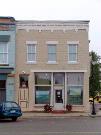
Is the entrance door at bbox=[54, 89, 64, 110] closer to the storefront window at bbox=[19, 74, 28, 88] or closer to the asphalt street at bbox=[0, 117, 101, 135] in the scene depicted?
the storefront window at bbox=[19, 74, 28, 88]

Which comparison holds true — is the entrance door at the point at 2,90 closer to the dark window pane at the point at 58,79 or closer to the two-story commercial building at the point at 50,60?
the two-story commercial building at the point at 50,60

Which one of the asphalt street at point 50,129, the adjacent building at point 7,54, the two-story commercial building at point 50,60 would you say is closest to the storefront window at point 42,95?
the two-story commercial building at point 50,60

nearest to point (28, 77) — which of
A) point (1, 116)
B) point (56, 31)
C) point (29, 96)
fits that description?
point (29, 96)

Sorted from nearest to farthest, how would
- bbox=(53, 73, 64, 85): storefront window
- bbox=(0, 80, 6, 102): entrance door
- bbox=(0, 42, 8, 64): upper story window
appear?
bbox=(0, 42, 8, 64): upper story window
bbox=(0, 80, 6, 102): entrance door
bbox=(53, 73, 64, 85): storefront window

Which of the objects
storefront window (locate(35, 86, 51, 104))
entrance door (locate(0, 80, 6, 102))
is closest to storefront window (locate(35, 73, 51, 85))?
storefront window (locate(35, 86, 51, 104))

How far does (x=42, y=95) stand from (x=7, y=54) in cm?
499

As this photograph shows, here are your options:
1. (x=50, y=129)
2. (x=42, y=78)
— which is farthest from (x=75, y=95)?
(x=50, y=129)

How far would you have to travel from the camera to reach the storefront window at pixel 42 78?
4712 cm

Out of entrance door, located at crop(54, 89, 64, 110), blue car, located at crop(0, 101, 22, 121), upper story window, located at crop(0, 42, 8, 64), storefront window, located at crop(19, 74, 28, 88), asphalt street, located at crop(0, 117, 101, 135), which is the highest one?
upper story window, located at crop(0, 42, 8, 64)

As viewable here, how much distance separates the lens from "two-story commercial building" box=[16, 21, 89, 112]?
Result: 1841 inches

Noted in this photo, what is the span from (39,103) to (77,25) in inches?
314

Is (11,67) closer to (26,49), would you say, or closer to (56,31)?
(26,49)

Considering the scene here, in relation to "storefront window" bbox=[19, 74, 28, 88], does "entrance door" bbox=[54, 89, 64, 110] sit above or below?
below

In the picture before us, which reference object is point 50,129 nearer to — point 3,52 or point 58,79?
point 3,52
